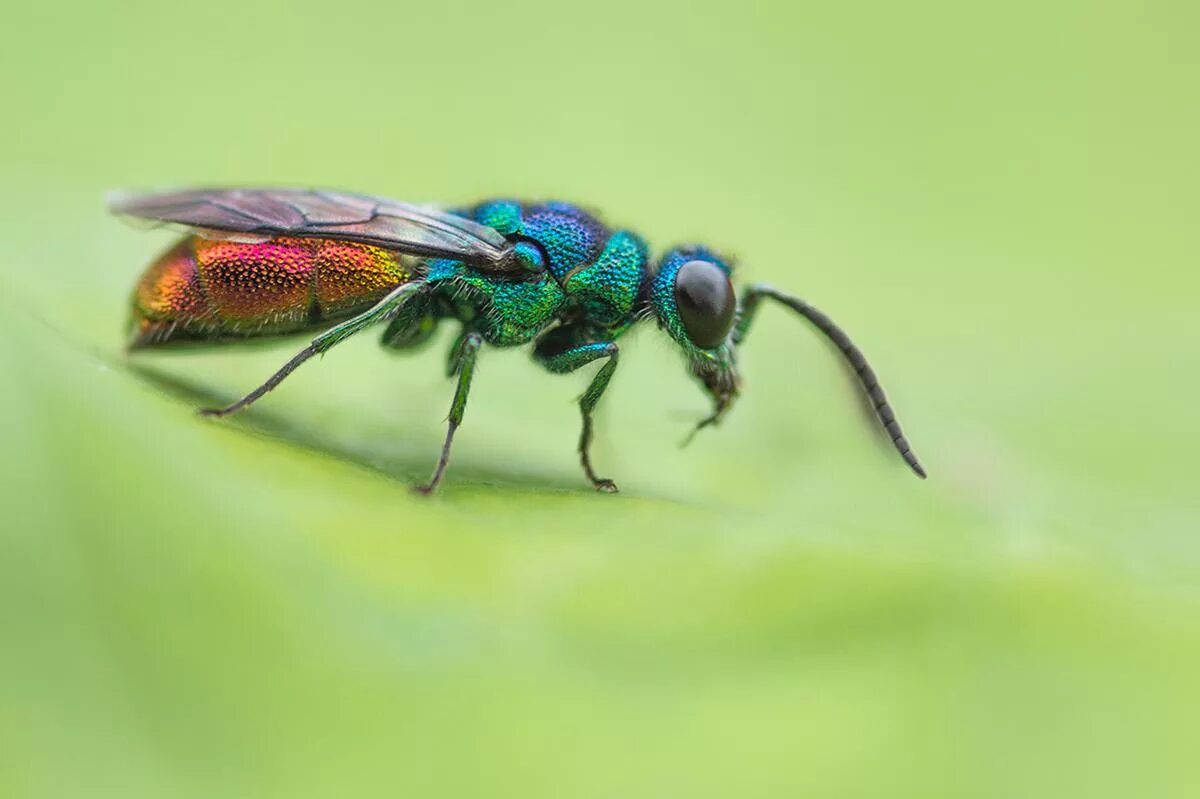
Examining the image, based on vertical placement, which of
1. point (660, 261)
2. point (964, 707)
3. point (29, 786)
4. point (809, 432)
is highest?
point (660, 261)

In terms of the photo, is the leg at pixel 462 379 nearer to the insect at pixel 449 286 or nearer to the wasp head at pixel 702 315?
the insect at pixel 449 286

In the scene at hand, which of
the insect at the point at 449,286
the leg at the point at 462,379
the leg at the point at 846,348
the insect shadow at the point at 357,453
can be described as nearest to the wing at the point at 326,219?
the insect at the point at 449,286

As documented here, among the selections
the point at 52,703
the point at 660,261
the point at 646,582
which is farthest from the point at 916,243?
the point at 52,703

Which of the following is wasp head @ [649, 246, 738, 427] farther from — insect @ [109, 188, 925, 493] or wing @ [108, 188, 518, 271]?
wing @ [108, 188, 518, 271]

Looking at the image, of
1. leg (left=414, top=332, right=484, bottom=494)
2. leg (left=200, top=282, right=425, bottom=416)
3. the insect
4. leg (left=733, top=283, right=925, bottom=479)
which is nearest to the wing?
the insect

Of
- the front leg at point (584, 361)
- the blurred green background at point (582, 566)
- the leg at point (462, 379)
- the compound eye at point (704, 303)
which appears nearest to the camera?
the blurred green background at point (582, 566)

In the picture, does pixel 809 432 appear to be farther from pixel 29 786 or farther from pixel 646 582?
pixel 29 786
